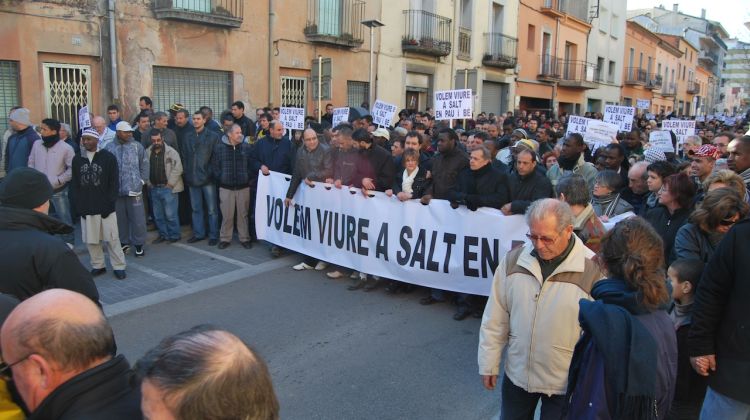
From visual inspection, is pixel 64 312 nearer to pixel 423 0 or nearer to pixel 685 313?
pixel 685 313

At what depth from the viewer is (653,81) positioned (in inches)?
1799

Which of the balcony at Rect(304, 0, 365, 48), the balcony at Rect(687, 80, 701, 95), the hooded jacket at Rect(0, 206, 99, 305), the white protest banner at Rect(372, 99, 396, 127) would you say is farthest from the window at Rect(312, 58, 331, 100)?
the balcony at Rect(687, 80, 701, 95)

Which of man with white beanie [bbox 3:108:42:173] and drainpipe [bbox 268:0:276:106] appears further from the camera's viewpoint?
drainpipe [bbox 268:0:276:106]

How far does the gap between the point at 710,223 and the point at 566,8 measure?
3208cm

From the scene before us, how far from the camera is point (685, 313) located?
3.26 metres

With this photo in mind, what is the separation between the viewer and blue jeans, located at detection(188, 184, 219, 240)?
9156mm

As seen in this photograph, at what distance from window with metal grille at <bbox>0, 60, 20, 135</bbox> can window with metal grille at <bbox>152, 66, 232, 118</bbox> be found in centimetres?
281

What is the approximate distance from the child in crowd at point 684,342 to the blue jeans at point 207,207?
709cm

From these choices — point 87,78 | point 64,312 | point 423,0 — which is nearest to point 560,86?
point 423,0

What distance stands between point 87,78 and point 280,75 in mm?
5219

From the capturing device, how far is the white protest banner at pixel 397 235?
625 centimetres

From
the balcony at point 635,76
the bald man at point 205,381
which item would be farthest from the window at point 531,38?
the bald man at point 205,381

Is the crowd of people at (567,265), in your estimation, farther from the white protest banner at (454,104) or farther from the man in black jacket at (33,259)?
the white protest banner at (454,104)

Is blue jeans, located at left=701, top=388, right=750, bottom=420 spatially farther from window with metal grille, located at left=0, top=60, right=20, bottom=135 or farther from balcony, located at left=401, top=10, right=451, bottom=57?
balcony, located at left=401, top=10, right=451, bottom=57
